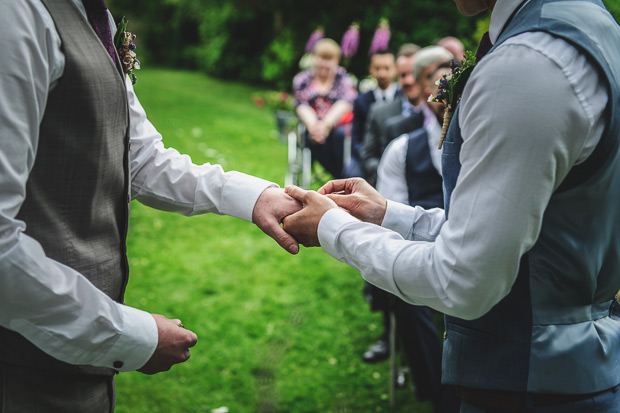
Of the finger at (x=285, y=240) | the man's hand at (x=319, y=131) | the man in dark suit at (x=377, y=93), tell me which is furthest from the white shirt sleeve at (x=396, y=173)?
the man's hand at (x=319, y=131)

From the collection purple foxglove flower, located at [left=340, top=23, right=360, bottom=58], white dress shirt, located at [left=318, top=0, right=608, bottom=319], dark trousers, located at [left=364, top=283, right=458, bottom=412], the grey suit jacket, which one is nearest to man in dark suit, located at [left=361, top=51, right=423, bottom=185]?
the grey suit jacket

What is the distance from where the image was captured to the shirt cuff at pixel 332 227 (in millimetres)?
1679

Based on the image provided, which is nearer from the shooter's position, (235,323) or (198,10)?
(235,323)

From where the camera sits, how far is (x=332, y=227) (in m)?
1.70

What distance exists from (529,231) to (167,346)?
3.30 ft

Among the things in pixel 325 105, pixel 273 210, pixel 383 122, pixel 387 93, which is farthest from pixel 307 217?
pixel 325 105

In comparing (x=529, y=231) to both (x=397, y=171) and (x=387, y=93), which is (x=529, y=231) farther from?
(x=387, y=93)

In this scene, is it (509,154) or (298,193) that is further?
(298,193)

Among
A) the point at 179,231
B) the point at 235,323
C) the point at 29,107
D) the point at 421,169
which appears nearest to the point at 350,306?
the point at 235,323

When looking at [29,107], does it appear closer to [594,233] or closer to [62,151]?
[62,151]

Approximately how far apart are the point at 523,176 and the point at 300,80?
789cm

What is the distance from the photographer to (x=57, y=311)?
56.1 inches

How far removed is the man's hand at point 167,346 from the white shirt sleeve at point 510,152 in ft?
2.47

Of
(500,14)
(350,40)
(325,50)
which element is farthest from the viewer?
(350,40)
